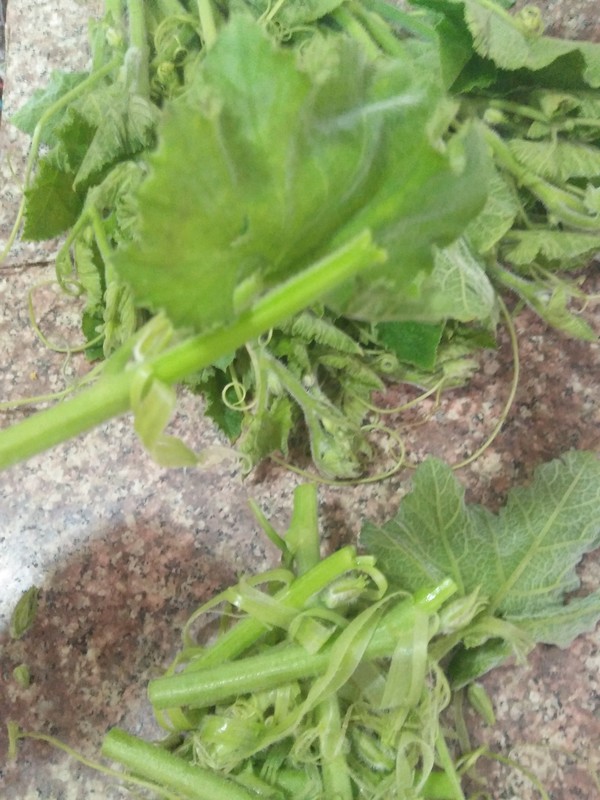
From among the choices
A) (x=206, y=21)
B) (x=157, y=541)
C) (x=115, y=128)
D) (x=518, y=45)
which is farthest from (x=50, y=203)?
(x=518, y=45)

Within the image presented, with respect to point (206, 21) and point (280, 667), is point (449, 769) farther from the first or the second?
point (206, 21)

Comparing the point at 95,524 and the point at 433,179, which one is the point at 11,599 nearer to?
the point at 95,524

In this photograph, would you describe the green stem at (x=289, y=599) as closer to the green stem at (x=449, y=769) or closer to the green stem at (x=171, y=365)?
the green stem at (x=449, y=769)

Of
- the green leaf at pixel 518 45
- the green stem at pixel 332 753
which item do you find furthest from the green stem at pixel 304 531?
the green leaf at pixel 518 45

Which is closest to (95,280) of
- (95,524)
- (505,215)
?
(95,524)

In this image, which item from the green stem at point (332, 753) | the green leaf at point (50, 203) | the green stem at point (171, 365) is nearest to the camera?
the green stem at point (171, 365)

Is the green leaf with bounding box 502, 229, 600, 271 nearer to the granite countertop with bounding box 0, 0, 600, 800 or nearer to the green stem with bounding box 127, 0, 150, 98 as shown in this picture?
the granite countertop with bounding box 0, 0, 600, 800
